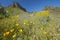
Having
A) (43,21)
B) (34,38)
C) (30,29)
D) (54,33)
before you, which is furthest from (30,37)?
(43,21)

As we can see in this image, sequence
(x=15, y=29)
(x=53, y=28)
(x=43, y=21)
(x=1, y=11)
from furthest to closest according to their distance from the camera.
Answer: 1. (x=1, y=11)
2. (x=43, y=21)
3. (x=53, y=28)
4. (x=15, y=29)

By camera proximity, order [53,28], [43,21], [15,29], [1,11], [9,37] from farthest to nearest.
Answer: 1. [1,11]
2. [43,21]
3. [53,28]
4. [15,29]
5. [9,37]

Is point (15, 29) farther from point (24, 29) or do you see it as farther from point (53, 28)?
point (53, 28)

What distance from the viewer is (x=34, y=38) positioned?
168 inches

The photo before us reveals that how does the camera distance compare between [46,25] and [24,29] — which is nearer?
[24,29]

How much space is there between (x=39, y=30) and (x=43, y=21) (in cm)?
90

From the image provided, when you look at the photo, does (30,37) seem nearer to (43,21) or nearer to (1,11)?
(43,21)

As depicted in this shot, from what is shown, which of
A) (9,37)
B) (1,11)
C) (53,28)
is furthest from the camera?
(1,11)

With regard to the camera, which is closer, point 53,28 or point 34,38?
point 34,38

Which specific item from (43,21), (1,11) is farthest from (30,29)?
(1,11)

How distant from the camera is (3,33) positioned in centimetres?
441

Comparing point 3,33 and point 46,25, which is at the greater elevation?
point 46,25

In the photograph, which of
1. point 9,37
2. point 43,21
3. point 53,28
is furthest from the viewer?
point 43,21

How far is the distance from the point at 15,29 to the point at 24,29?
0.21m
